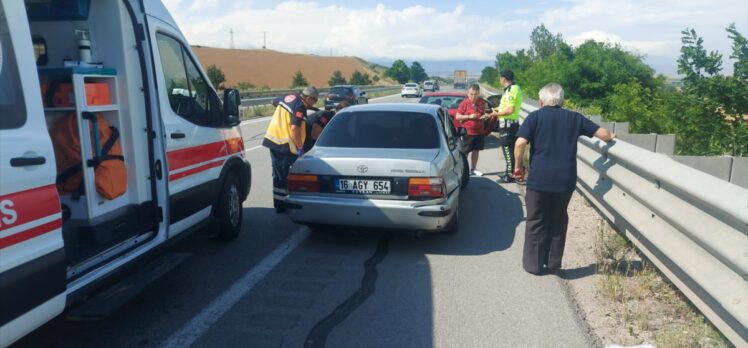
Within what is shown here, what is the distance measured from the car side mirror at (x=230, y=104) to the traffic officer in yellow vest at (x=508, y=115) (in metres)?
4.98

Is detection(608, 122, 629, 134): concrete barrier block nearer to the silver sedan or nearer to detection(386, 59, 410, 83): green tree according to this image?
the silver sedan

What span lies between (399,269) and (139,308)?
224 centimetres

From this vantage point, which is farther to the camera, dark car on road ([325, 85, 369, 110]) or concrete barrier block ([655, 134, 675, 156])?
dark car on road ([325, 85, 369, 110])

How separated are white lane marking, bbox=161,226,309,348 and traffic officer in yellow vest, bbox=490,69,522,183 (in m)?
4.66

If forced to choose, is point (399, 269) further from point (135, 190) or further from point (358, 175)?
point (135, 190)

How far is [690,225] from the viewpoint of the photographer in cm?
375

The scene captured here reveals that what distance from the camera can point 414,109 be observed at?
262 inches

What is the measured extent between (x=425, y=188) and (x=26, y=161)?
3423mm

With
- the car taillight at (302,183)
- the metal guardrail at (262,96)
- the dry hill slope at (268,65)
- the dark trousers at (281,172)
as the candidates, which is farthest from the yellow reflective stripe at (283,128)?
the dry hill slope at (268,65)

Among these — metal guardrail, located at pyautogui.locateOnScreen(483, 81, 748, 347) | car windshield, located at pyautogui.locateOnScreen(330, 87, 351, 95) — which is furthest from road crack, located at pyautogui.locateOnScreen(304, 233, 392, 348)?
car windshield, located at pyautogui.locateOnScreen(330, 87, 351, 95)

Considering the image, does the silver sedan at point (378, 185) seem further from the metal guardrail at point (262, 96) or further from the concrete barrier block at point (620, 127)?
the metal guardrail at point (262, 96)

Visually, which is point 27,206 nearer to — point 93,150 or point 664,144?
point 93,150

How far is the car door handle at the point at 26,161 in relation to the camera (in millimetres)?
2729

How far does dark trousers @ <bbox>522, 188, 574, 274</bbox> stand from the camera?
508cm
